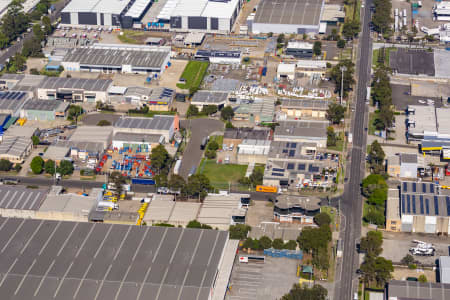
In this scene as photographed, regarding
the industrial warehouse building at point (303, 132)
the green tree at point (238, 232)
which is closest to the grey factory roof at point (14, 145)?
the green tree at point (238, 232)

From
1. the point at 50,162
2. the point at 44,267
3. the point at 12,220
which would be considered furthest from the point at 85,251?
the point at 50,162

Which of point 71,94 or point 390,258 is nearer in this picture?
point 390,258

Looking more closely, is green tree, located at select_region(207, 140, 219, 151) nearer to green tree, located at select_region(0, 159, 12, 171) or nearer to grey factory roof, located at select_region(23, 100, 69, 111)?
grey factory roof, located at select_region(23, 100, 69, 111)

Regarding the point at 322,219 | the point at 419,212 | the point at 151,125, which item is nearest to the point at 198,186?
the point at 322,219

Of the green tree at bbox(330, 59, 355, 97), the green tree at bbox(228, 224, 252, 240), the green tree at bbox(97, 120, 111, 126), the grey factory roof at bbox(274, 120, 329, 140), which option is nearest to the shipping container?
the green tree at bbox(228, 224, 252, 240)

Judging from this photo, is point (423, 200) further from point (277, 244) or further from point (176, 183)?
point (176, 183)

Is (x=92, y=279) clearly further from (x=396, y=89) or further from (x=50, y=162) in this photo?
(x=396, y=89)
